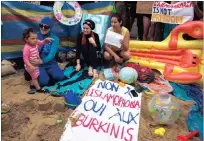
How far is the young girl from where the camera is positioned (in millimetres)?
3641

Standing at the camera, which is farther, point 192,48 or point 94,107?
point 192,48

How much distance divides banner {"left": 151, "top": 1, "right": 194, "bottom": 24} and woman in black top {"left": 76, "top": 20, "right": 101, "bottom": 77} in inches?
49.6

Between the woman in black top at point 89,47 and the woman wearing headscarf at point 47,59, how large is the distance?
47 centimetres

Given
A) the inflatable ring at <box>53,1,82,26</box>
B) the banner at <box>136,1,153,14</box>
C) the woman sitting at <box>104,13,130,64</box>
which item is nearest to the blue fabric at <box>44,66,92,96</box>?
the woman sitting at <box>104,13,130,64</box>

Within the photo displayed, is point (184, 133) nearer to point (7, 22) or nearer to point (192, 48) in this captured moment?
point (192, 48)

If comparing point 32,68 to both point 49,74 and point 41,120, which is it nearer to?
point 49,74

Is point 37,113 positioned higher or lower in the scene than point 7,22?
lower

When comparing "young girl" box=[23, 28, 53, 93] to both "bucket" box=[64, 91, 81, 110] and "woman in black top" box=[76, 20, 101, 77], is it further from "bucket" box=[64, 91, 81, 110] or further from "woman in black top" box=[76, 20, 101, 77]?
"woman in black top" box=[76, 20, 101, 77]

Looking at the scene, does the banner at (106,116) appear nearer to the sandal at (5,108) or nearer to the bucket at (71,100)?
the bucket at (71,100)

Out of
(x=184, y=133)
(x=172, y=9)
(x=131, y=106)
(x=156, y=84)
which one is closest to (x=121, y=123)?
(x=131, y=106)

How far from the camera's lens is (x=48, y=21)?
3.97m

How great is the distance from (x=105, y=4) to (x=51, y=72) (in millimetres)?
1806

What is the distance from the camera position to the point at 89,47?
14.4 feet

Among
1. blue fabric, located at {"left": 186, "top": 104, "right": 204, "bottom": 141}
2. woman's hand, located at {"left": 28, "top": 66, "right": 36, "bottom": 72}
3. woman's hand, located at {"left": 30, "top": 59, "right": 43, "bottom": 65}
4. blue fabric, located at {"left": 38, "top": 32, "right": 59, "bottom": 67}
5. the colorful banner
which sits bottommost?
blue fabric, located at {"left": 186, "top": 104, "right": 204, "bottom": 141}
